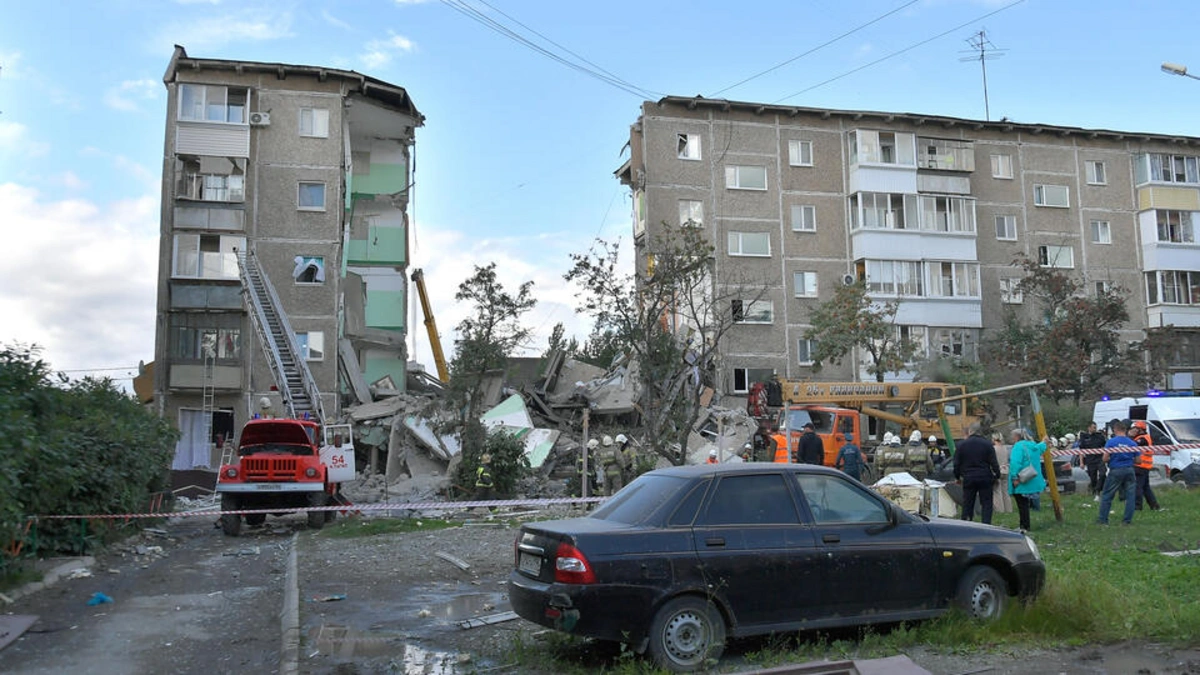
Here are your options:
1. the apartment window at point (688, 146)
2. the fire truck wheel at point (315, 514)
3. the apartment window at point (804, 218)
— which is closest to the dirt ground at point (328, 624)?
the fire truck wheel at point (315, 514)

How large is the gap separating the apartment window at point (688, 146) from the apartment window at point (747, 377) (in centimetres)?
891

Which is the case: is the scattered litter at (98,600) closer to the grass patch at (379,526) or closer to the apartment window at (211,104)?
the grass patch at (379,526)

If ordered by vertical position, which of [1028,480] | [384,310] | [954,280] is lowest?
[1028,480]

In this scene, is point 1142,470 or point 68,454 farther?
point 1142,470

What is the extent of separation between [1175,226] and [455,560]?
145 feet

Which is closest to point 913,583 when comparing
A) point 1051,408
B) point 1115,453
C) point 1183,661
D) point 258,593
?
point 1183,661

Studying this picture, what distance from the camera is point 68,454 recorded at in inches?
458

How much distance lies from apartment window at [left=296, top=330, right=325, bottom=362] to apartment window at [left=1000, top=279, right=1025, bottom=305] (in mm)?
28456

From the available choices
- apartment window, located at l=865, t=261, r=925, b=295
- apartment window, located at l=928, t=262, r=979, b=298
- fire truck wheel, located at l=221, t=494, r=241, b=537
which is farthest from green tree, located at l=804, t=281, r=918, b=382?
fire truck wheel, located at l=221, t=494, r=241, b=537

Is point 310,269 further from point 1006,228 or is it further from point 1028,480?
point 1006,228

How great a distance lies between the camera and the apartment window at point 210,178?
3559 cm

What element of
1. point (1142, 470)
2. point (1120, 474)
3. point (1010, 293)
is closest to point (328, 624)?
point (1120, 474)

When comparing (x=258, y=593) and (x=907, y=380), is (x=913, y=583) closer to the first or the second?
(x=258, y=593)

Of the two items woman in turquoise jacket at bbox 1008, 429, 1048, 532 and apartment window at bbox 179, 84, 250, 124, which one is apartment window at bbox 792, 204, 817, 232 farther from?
woman in turquoise jacket at bbox 1008, 429, 1048, 532
